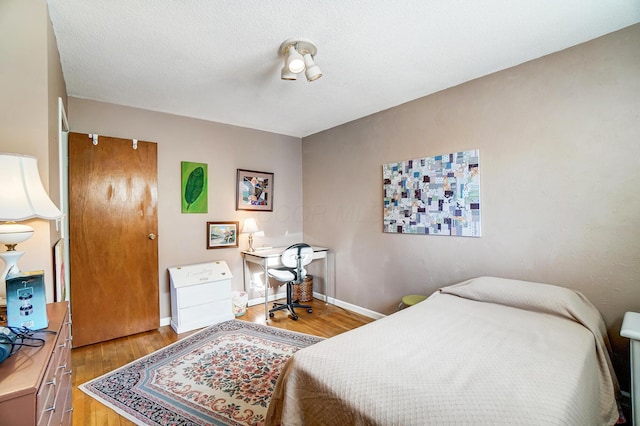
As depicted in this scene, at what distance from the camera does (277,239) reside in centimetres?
432

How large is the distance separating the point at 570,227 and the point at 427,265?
119cm

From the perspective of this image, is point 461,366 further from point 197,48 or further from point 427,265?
point 197,48

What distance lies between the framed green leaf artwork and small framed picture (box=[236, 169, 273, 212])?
0.44m

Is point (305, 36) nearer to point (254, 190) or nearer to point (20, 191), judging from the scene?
point (20, 191)

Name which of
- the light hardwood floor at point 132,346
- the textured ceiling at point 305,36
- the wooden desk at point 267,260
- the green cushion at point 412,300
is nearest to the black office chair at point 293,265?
the wooden desk at point 267,260

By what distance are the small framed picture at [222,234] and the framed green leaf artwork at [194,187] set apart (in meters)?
0.24

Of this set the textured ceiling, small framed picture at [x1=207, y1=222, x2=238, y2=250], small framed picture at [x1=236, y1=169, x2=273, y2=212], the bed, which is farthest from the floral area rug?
the textured ceiling

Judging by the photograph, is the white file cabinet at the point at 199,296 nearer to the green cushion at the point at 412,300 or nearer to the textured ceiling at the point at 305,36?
the textured ceiling at the point at 305,36

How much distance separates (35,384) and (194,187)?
2.92 meters

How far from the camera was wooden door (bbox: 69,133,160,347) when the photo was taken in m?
2.88

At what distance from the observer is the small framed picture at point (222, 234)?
3.70 meters

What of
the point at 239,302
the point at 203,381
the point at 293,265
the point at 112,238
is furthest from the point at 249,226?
the point at 203,381

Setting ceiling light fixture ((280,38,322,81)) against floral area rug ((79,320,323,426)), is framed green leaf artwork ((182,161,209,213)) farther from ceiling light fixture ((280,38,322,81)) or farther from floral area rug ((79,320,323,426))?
ceiling light fixture ((280,38,322,81))

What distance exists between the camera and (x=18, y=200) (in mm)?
1147
